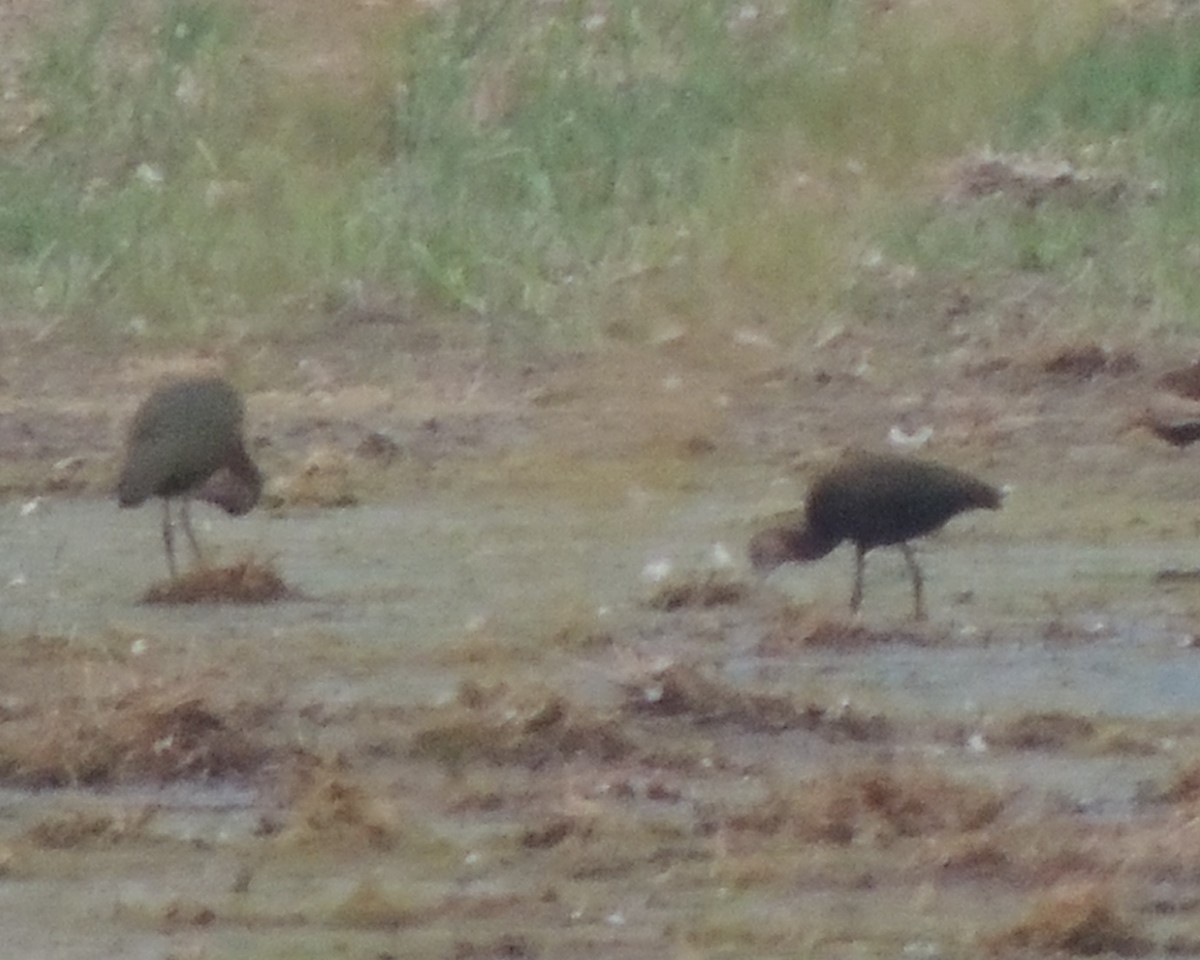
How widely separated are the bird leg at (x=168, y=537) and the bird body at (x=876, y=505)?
1.49 m

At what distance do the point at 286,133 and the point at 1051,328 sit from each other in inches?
316

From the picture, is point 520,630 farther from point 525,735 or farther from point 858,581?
point 525,735

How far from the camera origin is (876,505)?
937 cm

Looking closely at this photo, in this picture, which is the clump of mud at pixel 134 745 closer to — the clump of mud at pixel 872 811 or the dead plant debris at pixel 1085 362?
the clump of mud at pixel 872 811

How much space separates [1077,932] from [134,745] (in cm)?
218

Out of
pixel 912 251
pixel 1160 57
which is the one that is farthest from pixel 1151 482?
pixel 1160 57

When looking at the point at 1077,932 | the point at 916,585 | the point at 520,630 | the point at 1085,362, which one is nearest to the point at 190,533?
the point at 520,630

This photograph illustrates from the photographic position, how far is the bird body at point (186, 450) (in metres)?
10.0

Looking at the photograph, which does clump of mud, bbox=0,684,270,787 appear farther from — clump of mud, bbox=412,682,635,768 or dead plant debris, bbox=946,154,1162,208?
dead plant debris, bbox=946,154,1162,208

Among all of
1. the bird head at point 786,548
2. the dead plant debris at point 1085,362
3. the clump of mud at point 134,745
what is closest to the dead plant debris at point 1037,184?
the bird head at point 786,548

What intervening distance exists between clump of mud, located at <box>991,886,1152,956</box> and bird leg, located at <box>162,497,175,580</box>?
4.45 m

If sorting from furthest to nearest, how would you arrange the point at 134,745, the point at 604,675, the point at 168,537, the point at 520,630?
1. the point at 168,537
2. the point at 520,630
3. the point at 604,675
4. the point at 134,745

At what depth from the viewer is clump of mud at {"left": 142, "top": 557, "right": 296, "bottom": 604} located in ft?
30.6

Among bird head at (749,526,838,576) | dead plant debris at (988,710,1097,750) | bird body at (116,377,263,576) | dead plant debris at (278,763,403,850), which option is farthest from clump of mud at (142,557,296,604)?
dead plant debris at (278,763,403,850)
